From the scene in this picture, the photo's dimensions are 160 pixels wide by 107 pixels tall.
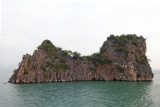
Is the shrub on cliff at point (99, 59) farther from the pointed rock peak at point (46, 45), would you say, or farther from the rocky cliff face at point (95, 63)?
the pointed rock peak at point (46, 45)

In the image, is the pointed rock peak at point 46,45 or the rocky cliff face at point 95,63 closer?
the rocky cliff face at point 95,63

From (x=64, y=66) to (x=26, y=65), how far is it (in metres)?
19.5

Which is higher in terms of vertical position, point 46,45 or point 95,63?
point 46,45

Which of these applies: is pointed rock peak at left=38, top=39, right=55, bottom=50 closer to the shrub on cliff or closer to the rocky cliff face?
the rocky cliff face

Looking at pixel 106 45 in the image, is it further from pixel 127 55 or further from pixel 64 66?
pixel 64 66

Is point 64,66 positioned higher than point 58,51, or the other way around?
point 58,51

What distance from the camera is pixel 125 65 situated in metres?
96.4

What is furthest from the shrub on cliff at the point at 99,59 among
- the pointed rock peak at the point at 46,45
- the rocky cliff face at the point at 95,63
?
the pointed rock peak at the point at 46,45

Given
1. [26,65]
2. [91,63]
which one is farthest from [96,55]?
[26,65]

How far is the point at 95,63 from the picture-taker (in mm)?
100938

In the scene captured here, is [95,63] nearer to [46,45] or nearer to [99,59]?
[99,59]

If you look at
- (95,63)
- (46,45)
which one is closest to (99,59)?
(95,63)

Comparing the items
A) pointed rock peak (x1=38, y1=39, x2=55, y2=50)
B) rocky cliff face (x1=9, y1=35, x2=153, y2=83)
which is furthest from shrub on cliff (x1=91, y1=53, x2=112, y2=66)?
pointed rock peak (x1=38, y1=39, x2=55, y2=50)

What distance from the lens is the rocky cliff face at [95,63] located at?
8988 centimetres
